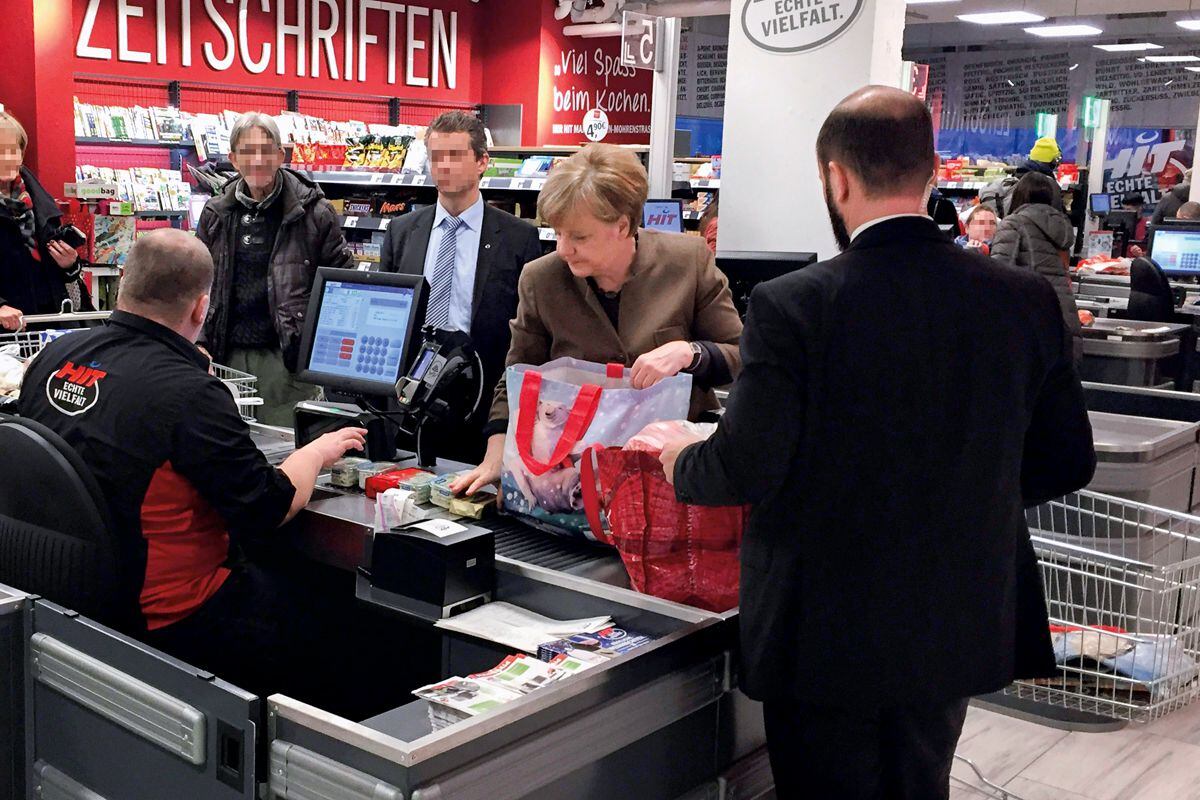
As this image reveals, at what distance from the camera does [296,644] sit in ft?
8.91

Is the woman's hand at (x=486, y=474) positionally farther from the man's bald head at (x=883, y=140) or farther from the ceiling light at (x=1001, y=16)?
the ceiling light at (x=1001, y=16)

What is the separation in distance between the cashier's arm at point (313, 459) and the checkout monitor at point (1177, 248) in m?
8.65

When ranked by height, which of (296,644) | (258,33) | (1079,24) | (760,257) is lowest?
(296,644)

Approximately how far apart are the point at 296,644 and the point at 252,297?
2.19 metres

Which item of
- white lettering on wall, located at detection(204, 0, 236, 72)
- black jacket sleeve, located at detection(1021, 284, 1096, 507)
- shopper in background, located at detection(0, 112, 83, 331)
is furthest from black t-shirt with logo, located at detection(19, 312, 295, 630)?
white lettering on wall, located at detection(204, 0, 236, 72)

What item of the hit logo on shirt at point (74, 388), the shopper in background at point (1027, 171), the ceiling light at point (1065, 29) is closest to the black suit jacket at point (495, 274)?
the hit logo on shirt at point (74, 388)

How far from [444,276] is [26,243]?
2.68 m

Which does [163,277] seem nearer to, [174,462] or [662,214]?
[174,462]

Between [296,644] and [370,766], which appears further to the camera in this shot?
[296,644]

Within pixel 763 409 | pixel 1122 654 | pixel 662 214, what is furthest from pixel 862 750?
pixel 662 214

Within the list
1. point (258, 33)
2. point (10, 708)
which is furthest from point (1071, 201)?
point (10, 708)

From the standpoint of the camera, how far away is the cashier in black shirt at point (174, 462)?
7.72 ft

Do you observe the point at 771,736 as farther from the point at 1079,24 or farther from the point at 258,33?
the point at 1079,24

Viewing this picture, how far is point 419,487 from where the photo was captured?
259 cm
